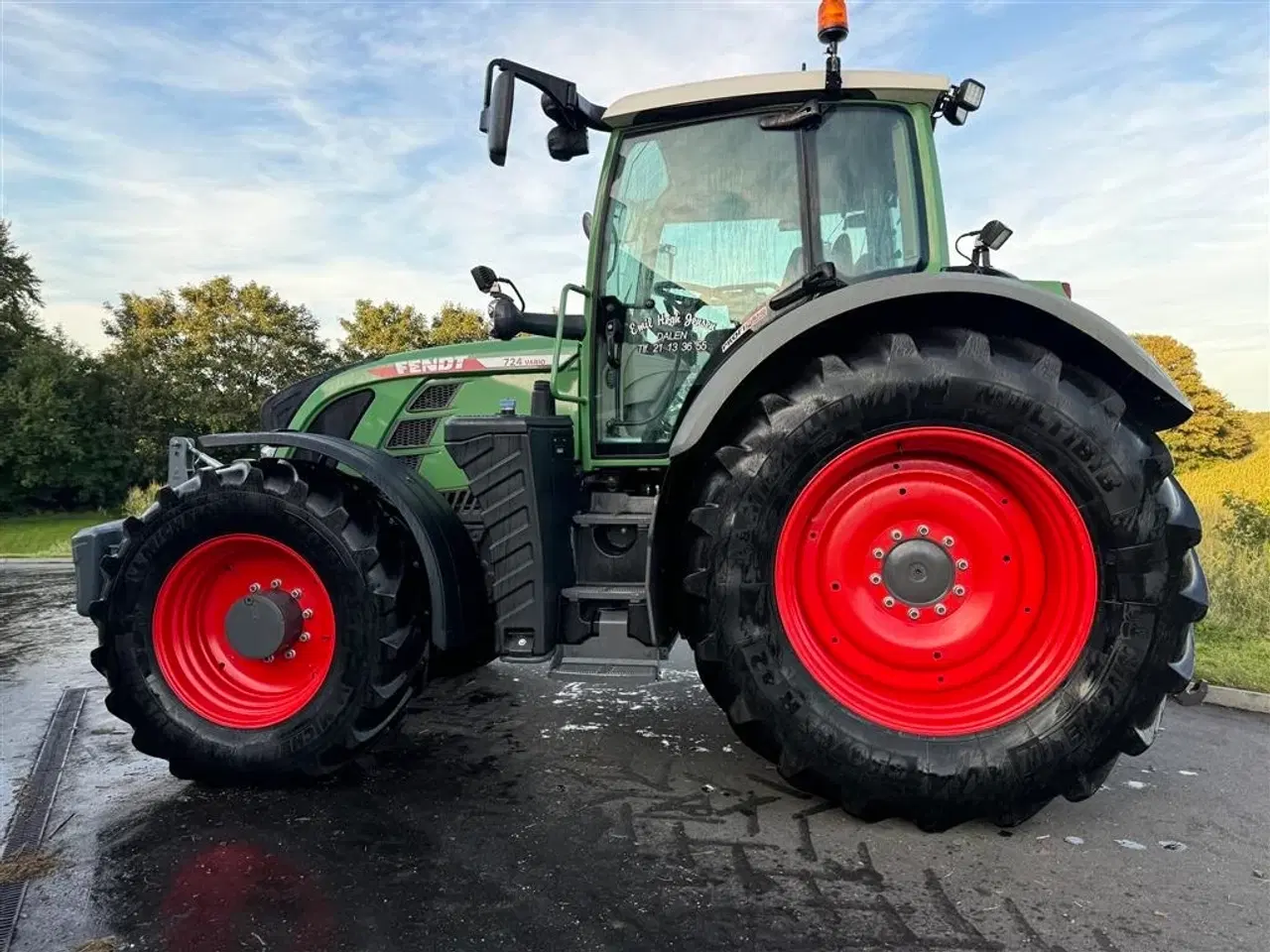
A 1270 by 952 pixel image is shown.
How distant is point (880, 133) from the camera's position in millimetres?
3178

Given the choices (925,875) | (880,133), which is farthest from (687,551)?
(880,133)

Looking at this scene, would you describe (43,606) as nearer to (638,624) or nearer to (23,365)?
(638,624)

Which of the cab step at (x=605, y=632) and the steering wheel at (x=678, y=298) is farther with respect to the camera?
the steering wheel at (x=678, y=298)

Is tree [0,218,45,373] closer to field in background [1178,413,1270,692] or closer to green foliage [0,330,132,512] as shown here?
green foliage [0,330,132,512]

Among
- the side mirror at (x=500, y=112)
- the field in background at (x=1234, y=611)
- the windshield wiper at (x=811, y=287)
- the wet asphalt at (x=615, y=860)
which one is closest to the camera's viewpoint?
the wet asphalt at (x=615, y=860)

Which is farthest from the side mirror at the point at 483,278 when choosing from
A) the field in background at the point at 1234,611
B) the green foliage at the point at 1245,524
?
the green foliage at the point at 1245,524

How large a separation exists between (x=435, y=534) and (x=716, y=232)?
1.59 m

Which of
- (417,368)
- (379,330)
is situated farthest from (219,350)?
(417,368)

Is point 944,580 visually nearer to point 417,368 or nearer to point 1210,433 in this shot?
point 417,368

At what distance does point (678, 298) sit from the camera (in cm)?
334

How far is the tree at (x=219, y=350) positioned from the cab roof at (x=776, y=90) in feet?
93.1

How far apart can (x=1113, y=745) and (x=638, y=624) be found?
156 centimetres

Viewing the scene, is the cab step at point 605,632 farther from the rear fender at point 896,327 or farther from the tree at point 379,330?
the tree at point 379,330

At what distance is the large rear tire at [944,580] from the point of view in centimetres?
254
